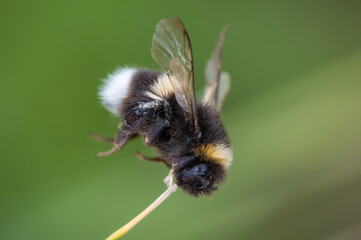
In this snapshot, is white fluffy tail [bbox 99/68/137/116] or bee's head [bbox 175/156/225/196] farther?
white fluffy tail [bbox 99/68/137/116]

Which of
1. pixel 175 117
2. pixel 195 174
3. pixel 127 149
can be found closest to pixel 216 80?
pixel 175 117

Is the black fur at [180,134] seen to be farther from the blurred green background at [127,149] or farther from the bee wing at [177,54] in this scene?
the blurred green background at [127,149]

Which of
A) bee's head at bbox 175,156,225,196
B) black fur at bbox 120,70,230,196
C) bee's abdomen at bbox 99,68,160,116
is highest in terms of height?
bee's abdomen at bbox 99,68,160,116

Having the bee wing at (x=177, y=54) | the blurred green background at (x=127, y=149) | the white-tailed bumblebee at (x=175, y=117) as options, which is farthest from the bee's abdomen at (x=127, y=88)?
the blurred green background at (x=127, y=149)

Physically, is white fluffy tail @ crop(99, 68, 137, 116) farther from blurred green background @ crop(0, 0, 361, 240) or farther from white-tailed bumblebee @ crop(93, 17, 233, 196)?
blurred green background @ crop(0, 0, 361, 240)

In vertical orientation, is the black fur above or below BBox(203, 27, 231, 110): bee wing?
below

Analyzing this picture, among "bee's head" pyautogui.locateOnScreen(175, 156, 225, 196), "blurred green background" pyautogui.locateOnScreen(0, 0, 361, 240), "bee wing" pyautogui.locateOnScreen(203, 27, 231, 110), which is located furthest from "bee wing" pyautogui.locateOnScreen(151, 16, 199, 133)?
"blurred green background" pyautogui.locateOnScreen(0, 0, 361, 240)

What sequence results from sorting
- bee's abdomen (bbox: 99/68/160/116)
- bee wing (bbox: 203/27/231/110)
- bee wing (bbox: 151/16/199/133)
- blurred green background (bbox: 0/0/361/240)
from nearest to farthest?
bee wing (bbox: 151/16/199/133), bee's abdomen (bbox: 99/68/160/116), bee wing (bbox: 203/27/231/110), blurred green background (bbox: 0/0/361/240)
